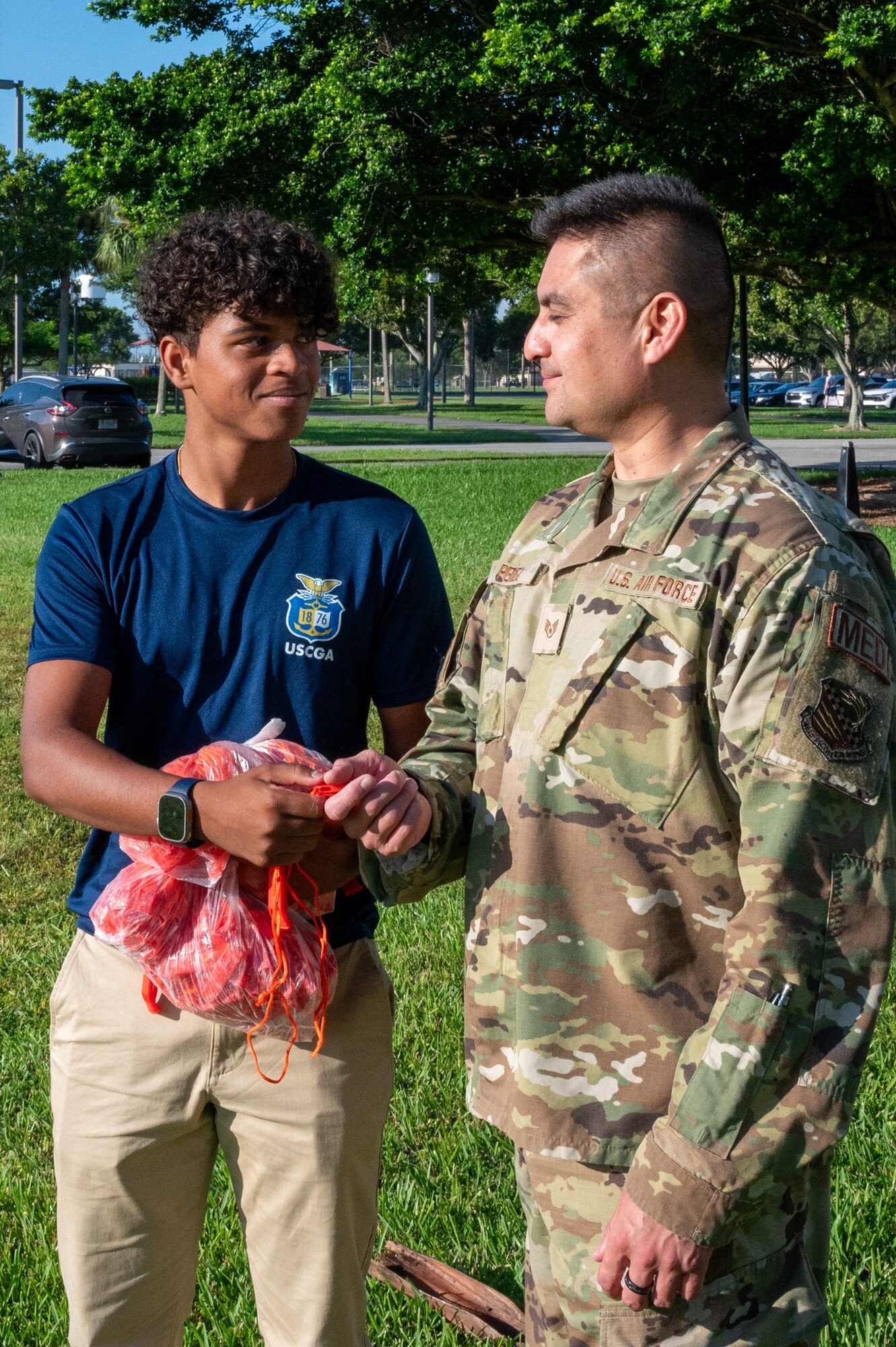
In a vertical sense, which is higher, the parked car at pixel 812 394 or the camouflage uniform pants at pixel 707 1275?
the parked car at pixel 812 394

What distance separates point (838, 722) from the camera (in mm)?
1748

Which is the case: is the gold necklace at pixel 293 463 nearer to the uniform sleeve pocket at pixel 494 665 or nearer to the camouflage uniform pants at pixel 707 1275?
the uniform sleeve pocket at pixel 494 665

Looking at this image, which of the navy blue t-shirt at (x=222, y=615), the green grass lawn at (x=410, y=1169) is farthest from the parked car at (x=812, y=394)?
the navy blue t-shirt at (x=222, y=615)

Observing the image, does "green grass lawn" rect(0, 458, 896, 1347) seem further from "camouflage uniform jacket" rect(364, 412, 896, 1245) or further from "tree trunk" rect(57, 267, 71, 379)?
"tree trunk" rect(57, 267, 71, 379)

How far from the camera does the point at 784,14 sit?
13.4 meters

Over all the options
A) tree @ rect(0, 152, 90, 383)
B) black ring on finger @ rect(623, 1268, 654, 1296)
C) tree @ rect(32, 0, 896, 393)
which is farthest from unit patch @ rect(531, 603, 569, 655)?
tree @ rect(0, 152, 90, 383)

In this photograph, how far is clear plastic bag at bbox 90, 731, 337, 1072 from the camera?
2125 mm

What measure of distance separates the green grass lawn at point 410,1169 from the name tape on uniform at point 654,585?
1804 millimetres

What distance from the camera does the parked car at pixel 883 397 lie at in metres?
60.5

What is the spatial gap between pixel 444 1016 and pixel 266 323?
2727mm

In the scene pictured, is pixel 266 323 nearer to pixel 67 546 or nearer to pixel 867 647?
pixel 67 546

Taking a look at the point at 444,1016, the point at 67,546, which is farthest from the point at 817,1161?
the point at 444,1016

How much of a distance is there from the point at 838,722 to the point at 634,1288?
790 mm

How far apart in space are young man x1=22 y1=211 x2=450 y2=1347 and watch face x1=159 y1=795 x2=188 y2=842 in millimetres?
124
